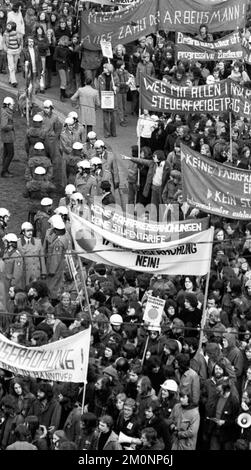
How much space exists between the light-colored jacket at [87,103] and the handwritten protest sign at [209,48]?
68.5 inches

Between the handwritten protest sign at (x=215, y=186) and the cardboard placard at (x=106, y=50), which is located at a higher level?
the handwritten protest sign at (x=215, y=186)

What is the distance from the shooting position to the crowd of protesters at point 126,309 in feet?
67.9

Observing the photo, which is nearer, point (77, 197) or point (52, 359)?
point (52, 359)

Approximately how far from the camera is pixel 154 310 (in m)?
23.0

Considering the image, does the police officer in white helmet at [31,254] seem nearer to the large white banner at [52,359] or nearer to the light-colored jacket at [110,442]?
the large white banner at [52,359]

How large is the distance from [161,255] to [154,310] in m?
0.87

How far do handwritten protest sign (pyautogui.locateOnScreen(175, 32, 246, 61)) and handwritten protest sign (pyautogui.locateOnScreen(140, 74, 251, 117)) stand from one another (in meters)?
4.04

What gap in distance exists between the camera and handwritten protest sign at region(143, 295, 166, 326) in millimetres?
23016

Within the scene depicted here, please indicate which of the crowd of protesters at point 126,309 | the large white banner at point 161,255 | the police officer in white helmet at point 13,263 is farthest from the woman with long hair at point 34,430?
the police officer in white helmet at point 13,263

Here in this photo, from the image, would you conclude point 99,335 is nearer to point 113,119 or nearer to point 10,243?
point 10,243

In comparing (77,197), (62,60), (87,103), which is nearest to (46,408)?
(77,197)

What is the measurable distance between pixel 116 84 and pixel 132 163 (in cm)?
441

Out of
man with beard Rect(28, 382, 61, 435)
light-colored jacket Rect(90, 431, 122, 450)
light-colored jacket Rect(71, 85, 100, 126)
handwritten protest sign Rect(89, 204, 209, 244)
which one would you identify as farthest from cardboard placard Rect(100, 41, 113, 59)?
light-colored jacket Rect(90, 431, 122, 450)

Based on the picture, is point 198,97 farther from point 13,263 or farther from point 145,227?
point 145,227
